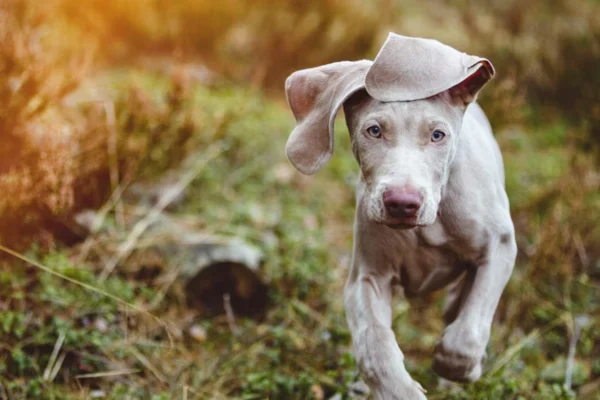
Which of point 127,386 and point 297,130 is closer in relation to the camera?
point 297,130

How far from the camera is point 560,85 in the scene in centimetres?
670

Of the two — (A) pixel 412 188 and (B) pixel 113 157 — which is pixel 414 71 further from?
(B) pixel 113 157

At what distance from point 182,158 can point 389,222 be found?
9.11 feet

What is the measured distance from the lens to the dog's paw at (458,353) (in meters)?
2.26

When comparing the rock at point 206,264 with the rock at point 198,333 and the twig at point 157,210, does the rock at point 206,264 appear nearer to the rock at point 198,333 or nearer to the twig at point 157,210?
the twig at point 157,210

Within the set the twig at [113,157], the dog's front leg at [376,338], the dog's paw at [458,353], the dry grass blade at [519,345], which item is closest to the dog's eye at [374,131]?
the dog's front leg at [376,338]

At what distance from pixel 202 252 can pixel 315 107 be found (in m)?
1.80

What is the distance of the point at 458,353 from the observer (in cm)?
226

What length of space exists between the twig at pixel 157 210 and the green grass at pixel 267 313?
7 centimetres

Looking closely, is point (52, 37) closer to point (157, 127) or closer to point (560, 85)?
point (157, 127)

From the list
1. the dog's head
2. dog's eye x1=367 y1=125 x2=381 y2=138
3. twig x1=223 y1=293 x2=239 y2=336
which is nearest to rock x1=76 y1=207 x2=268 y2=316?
twig x1=223 y1=293 x2=239 y2=336

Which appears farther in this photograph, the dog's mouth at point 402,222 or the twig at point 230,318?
the twig at point 230,318

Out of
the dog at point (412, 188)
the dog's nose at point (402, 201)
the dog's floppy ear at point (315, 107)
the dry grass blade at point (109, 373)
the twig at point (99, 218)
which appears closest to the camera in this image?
the dog's nose at point (402, 201)

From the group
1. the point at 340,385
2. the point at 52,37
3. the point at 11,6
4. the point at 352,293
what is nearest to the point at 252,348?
the point at 340,385
